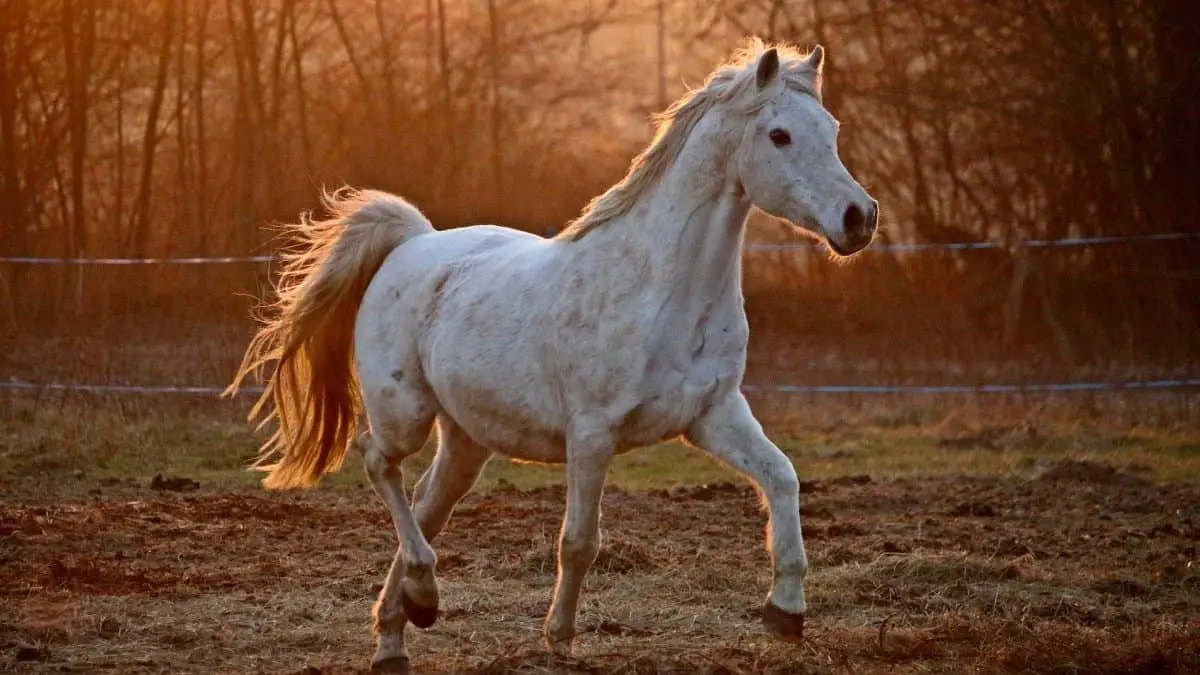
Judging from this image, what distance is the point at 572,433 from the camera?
172 inches

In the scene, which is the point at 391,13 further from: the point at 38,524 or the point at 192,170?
the point at 38,524

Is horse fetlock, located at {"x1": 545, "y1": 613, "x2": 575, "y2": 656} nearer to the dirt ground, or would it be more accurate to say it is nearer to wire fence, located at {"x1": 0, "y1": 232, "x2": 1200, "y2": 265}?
the dirt ground

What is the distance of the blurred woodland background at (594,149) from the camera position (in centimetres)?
1191

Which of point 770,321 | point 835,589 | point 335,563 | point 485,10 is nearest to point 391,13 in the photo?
point 485,10

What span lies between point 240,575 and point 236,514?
1.55m

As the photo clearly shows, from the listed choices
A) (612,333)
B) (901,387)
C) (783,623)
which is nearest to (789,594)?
(783,623)

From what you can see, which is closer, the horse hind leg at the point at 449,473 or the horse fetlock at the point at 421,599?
the horse fetlock at the point at 421,599

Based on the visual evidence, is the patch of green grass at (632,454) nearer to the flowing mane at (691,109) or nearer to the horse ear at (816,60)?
the flowing mane at (691,109)

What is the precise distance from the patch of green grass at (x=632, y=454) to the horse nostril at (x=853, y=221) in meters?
5.13

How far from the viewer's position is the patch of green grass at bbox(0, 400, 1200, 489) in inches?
368

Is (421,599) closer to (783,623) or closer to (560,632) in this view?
(560,632)

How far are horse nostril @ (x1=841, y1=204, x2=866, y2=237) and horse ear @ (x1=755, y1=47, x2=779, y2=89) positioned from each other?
0.46 m

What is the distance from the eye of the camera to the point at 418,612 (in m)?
4.71

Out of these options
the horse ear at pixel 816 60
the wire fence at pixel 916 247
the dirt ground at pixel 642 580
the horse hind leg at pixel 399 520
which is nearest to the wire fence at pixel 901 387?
the wire fence at pixel 916 247
